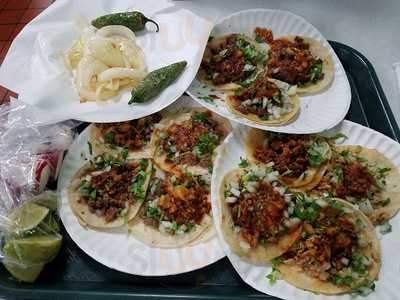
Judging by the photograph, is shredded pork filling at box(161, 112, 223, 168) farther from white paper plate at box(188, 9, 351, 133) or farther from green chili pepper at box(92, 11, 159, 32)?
green chili pepper at box(92, 11, 159, 32)

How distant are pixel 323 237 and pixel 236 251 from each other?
Result: 52 cm

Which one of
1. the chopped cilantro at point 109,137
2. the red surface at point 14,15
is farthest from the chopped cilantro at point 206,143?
the red surface at point 14,15

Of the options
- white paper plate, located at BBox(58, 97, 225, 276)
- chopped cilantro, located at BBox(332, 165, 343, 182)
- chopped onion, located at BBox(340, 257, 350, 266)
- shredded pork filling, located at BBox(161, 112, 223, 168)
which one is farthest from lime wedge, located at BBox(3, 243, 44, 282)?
chopped cilantro, located at BBox(332, 165, 343, 182)

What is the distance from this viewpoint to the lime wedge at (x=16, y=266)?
7.42 feet

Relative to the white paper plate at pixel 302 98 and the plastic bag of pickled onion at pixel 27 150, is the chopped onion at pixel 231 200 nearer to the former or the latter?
the white paper plate at pixel 302 98

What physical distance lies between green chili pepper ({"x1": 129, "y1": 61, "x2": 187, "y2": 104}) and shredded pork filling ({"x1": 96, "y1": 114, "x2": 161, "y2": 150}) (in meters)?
0.17

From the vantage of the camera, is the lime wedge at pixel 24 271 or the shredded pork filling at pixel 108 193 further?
the shredded pork filling at pixel 108 193

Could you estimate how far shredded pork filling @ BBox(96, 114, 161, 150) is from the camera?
2877mm

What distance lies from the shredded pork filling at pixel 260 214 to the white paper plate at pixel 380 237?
5.3 inches

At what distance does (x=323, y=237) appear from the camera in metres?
2.28

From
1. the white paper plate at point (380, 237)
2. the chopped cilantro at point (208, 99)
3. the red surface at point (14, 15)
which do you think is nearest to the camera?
the white paper plate at point (380, 237)

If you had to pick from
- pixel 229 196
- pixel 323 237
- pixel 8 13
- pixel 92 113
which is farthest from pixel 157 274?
pixel 8 13

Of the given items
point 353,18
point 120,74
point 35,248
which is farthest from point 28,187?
point 353,18

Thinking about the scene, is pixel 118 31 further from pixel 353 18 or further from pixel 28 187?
pixel 353 18
